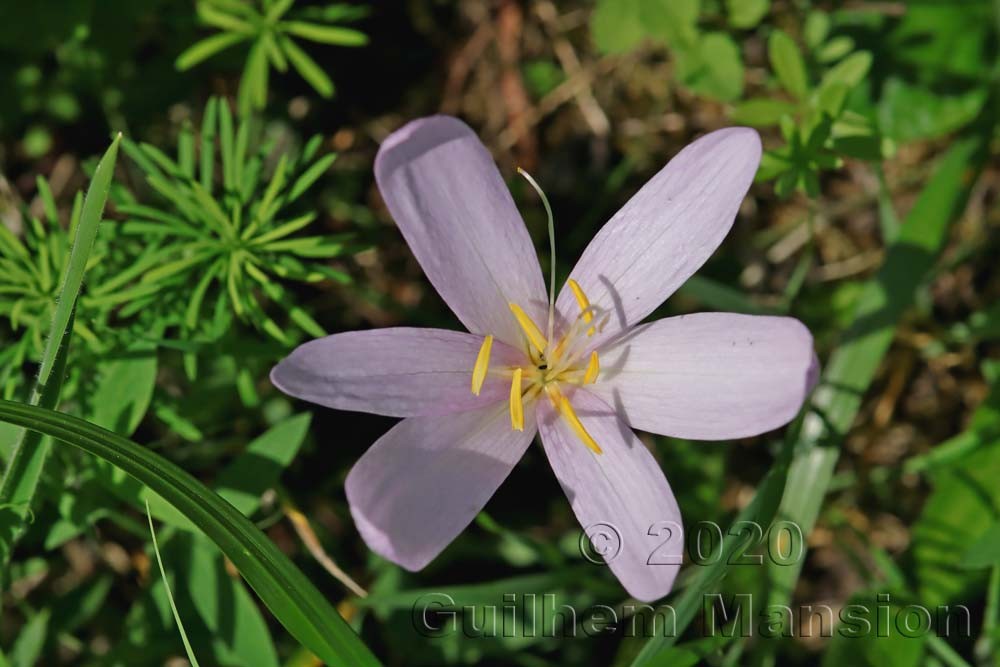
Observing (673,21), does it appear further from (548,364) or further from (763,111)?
(548,364)

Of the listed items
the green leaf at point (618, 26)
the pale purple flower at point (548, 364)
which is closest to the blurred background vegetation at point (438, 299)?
the green leaf at point (618, 26)

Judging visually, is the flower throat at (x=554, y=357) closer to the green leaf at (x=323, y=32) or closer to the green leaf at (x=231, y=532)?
the green leaf at (x=231, y=532)

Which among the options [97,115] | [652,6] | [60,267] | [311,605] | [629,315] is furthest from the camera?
[97,115]

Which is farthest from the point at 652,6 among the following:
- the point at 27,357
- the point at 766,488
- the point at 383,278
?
the point at 27,357

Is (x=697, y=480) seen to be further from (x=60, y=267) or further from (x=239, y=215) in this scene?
(x=60, y=267)

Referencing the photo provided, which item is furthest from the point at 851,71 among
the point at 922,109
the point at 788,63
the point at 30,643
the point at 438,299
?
the point at 30,643
